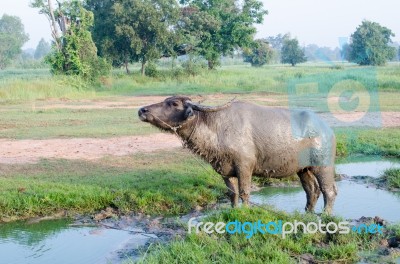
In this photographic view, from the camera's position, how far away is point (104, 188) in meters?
7.43

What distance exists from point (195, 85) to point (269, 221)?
23.4m

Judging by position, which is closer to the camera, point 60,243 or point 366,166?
point 60,243

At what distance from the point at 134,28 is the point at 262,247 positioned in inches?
1088

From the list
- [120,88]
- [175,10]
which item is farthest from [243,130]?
[175,10]

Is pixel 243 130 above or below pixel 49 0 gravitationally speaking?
below

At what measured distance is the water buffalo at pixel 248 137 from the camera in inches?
238

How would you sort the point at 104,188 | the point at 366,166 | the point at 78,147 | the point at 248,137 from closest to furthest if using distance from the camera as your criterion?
the point at 248,137
the point at 104,188
the point at 366,166
the point at 78,147

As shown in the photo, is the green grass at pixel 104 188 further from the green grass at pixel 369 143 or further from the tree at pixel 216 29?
the tree at pixel 216 29

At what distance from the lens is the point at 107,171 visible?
8633 millimetres

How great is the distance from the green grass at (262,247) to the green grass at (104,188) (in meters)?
1.73

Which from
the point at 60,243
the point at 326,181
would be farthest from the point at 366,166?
the point at 60,243

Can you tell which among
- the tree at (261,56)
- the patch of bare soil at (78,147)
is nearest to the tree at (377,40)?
the tree at (261,56)

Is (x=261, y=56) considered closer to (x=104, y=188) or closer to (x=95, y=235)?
(x=104, y=188)

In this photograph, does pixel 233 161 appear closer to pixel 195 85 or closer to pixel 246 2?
pixel 195 85
